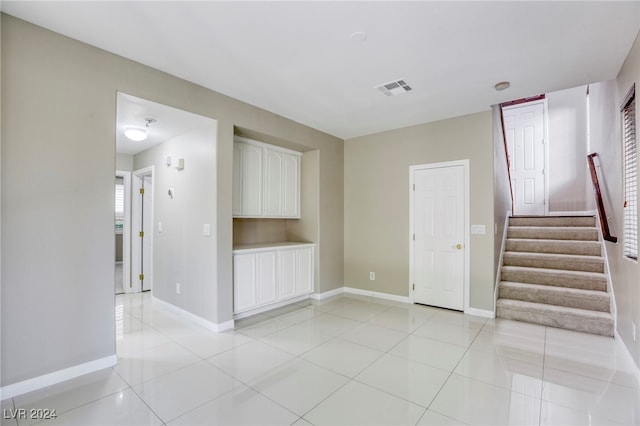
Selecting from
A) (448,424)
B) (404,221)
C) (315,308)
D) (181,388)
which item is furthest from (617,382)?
Answer: (181,388)

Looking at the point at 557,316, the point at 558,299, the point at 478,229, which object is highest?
the point at 478,229

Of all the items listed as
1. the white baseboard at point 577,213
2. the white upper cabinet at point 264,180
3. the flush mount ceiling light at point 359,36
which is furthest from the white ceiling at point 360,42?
the white baseboard at point 577,213

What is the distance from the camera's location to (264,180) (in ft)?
14.3

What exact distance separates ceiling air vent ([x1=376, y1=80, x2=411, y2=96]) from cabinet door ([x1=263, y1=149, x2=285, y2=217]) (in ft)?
6.27

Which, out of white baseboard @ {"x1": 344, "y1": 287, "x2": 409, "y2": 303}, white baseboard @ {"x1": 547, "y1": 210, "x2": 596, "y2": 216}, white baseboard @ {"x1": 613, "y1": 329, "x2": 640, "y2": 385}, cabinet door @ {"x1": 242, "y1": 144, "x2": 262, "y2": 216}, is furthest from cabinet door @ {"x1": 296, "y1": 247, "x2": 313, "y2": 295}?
white baseboard @ {"x1": 547, "y1": 210, "x2": 596, "y2": 216}

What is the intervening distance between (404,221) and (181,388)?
3591mm

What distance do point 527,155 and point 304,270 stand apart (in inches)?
202

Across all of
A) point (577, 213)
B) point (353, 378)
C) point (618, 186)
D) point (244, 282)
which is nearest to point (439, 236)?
point (618, 186)

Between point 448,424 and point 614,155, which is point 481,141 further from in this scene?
point 448,424

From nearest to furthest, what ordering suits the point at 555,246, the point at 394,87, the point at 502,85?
the point at 502,85
the point at 394,87
the point at 555,246

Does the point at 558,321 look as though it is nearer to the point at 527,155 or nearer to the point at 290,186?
the point at 527,155

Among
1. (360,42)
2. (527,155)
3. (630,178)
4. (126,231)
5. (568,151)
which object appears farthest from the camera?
(527,155)

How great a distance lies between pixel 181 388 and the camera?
7.49ft

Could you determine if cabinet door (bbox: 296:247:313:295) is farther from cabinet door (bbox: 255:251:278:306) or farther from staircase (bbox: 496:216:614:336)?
staircase (bbox: 496:216:614:336)
